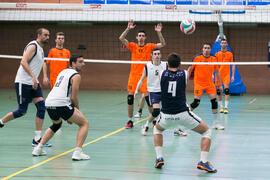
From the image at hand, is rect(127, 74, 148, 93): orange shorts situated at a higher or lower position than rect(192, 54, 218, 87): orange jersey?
lower

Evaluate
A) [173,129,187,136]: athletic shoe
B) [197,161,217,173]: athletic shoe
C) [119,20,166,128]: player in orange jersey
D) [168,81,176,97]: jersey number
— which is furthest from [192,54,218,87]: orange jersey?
[197,161,217,173]: athletic shoe

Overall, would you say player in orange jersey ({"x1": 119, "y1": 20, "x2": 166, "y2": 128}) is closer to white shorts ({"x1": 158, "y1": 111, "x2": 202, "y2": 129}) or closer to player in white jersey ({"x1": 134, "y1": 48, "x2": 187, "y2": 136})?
player in white jersey ({"x1": 134, "y1": 48, "x2": 187, "y2": 136})

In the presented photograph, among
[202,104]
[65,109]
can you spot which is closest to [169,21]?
[202,104]

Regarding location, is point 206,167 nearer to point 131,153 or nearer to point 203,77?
point 131,153

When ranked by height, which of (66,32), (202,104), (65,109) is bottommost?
(202,104)

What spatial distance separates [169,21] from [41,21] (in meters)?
5.57

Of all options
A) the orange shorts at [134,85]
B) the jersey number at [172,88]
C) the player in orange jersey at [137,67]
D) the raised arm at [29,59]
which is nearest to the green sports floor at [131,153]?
the player in orange jersey at [137,67]

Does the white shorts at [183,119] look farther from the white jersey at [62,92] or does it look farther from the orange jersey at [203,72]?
the orange jersey at [203,72]

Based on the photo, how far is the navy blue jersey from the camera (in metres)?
5.77

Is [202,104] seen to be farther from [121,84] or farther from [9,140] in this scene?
[9,140]

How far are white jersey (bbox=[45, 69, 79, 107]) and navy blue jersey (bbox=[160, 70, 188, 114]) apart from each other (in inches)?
53.2

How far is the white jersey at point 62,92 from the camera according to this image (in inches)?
249

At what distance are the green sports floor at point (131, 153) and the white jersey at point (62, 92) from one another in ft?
2.65

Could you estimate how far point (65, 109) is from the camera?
6.32 metres
